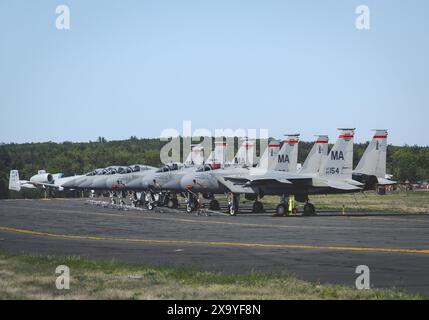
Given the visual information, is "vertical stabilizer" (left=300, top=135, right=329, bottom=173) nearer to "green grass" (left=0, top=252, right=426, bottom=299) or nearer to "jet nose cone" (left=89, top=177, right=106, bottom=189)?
"jet nose cone" (left=89, top=177, right=106, bottom=189)

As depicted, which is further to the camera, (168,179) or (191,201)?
(168,179)

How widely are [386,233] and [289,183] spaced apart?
15.4 m

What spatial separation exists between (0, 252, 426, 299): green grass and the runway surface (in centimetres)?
107

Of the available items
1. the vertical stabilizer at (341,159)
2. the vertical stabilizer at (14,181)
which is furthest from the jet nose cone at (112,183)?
the vertical stabilizer at (14,181)

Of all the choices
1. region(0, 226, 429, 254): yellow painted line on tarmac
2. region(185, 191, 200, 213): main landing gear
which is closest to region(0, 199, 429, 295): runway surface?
region(0, 226, 429, 254): yellow painted line on tarmac

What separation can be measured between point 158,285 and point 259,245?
9151 millimetres

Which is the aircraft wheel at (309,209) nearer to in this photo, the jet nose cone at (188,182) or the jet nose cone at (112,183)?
the jet nose cone at (188,182)

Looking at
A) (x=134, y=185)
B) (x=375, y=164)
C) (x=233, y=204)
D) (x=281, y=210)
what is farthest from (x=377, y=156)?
(x=134, y=185)

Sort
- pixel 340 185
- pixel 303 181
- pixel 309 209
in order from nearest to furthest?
pixel 340 185 → pixel 303 181 → pixel 309 209

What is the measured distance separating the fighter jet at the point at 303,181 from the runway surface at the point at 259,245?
7.47 meters

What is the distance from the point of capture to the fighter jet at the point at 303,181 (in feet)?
136

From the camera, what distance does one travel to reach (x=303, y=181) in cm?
4219

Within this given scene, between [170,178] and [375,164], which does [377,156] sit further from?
[170,178]
